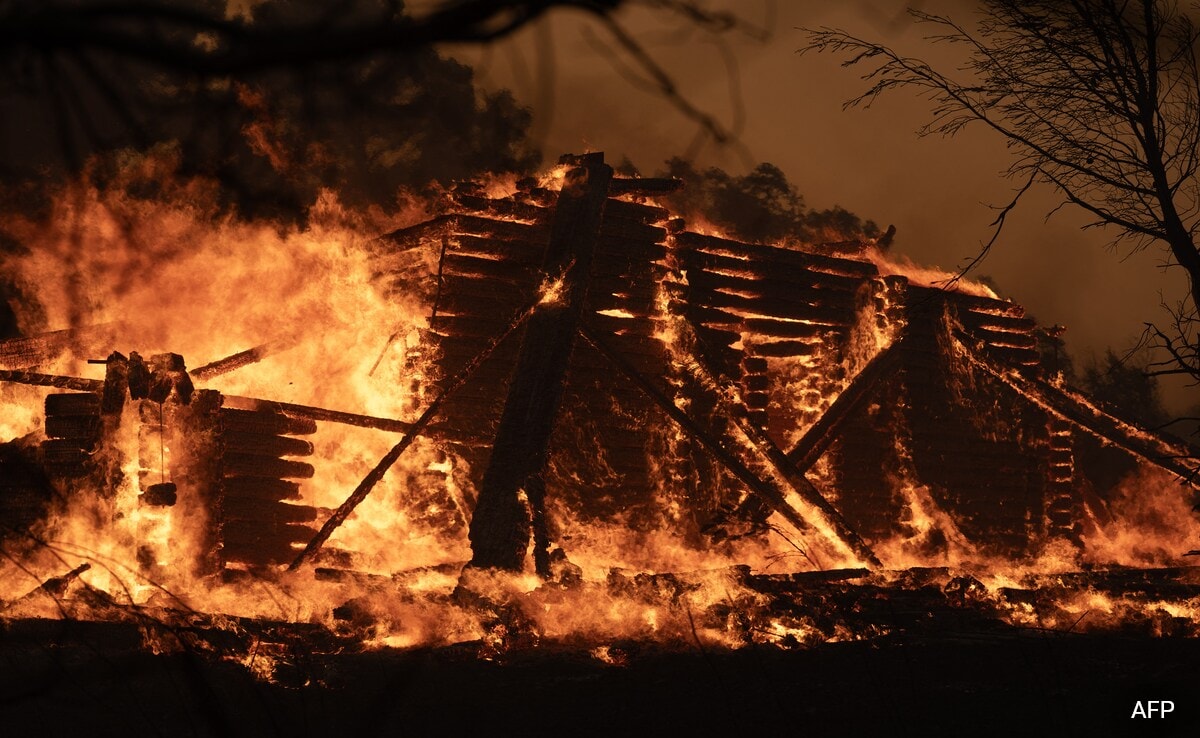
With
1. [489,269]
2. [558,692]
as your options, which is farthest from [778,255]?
[558,692]

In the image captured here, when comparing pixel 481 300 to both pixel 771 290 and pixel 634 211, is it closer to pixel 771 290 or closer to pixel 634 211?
pixel 634 211

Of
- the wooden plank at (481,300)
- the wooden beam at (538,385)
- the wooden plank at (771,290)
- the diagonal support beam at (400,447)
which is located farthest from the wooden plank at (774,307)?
the diagonal support beam at (400,447)

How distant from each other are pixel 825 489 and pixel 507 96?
22.7m

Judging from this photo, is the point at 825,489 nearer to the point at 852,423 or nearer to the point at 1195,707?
the point at 852,423

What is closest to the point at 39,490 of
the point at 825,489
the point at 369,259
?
the point at 369,259

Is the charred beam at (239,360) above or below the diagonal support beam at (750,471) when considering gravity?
above

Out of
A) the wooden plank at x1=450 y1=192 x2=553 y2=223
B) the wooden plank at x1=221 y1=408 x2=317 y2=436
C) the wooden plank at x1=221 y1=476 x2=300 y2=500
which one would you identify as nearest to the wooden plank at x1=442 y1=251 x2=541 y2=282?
the wooden plank at x1=450 y1=192 x2=553 y2=223

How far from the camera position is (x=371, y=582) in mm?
10234

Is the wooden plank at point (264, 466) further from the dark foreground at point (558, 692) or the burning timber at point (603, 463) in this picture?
the dark foreground at point (558, 692)

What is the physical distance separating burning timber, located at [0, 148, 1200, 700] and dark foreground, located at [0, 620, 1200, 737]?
1.00ft

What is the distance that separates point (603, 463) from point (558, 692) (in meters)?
3.99

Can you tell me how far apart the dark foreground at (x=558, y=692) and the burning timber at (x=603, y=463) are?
0.30 m

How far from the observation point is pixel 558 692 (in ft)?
29.7

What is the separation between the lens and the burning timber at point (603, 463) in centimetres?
1016
